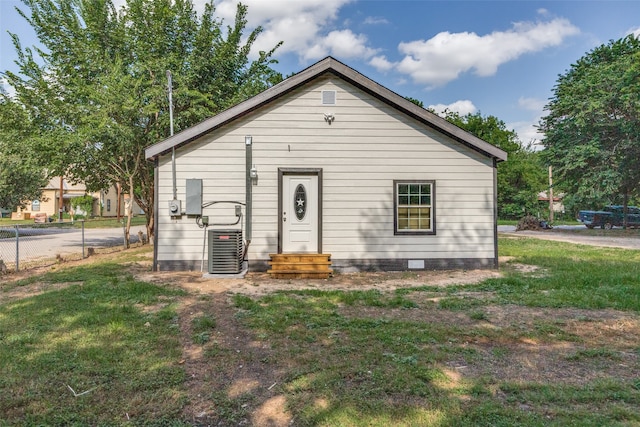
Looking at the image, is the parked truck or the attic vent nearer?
the attic vent

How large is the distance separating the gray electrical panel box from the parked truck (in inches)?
957

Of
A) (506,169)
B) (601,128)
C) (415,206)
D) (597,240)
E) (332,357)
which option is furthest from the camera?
(506,169)

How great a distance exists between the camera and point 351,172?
7.95 meters

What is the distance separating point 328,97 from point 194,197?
364 cm

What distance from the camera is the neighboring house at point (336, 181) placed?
→ 7.68 m

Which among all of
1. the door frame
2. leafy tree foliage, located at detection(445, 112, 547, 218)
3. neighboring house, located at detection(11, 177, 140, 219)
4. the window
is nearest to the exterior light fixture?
the door frame

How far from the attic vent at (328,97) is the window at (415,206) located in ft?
7.51

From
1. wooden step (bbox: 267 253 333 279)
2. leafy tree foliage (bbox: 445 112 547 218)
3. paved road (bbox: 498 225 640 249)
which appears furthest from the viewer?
leafy tree foliage (bbox: 445 112 547 218)

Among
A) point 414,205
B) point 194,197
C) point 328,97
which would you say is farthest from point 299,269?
point 328,97

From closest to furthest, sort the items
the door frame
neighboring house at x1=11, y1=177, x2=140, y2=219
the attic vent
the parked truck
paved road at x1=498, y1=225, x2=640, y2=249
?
1. the door frame
2. the attic vent
3. paved road at x1=498, y1=225, x2=640, y2=249
4. the parked truck
5. neighboring house at x1=11, y1=177, x2=140, y2=219

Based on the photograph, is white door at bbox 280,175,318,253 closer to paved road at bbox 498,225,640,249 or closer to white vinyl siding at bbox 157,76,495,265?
white vinyl siding at bbox 157,76,495,265

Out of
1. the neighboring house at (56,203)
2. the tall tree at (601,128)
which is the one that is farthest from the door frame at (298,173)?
the neighboring house at (56,203)

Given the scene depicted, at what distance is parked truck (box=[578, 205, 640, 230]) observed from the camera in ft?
69.6

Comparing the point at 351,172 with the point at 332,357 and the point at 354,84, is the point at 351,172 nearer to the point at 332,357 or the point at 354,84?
the point at 354,84
